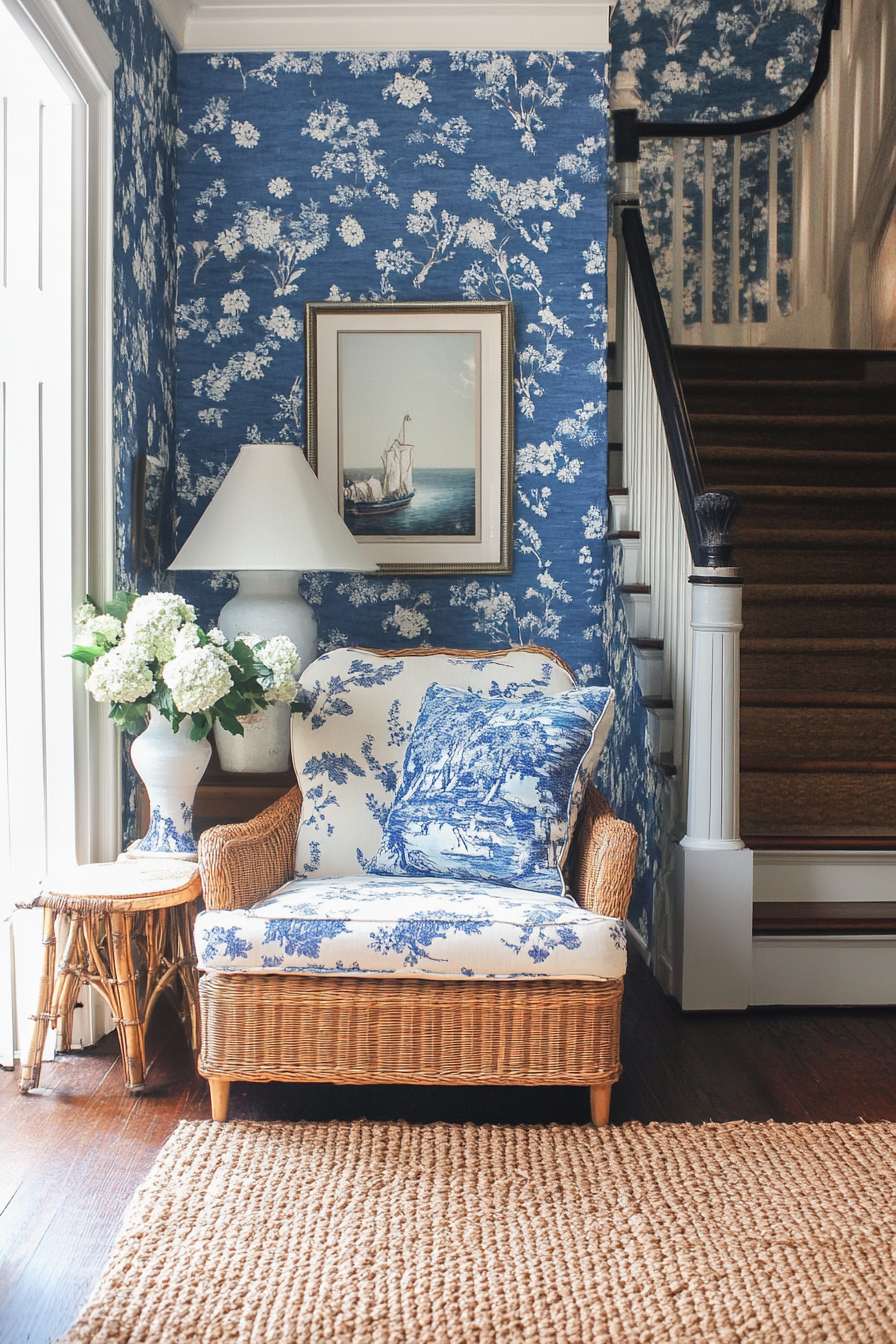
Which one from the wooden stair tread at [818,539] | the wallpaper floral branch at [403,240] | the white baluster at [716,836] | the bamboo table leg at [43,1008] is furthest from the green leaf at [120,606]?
the wooden stair tread at [818,539]

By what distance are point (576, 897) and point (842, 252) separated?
3.95 meters

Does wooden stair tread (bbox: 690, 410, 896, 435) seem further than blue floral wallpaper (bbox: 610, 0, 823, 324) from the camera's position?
No

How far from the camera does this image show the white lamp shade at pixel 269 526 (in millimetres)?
2873

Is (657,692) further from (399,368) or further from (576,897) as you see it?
(399,368)

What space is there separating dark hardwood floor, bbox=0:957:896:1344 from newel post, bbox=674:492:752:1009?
0.12m

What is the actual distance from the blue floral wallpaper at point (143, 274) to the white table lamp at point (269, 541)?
22cm

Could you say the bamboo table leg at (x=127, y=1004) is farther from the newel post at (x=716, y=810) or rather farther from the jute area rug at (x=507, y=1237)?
the newel post at (x=716, y=810)

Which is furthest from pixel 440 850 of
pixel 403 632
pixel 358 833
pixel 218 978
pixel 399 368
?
pixel 399 368

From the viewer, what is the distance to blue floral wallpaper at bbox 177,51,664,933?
340cm

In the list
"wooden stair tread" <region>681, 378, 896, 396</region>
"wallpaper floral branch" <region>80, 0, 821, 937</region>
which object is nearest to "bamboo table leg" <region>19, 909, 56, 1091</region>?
"wallpaper floral branch" <region>80, 0, 821, 937</region>

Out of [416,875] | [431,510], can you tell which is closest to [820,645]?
[431,510]

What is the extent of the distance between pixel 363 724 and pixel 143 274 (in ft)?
4.67

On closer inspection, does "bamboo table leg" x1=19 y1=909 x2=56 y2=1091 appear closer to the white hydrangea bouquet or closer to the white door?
the white door

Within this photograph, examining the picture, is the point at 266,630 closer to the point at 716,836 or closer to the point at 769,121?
the point at 716,836
